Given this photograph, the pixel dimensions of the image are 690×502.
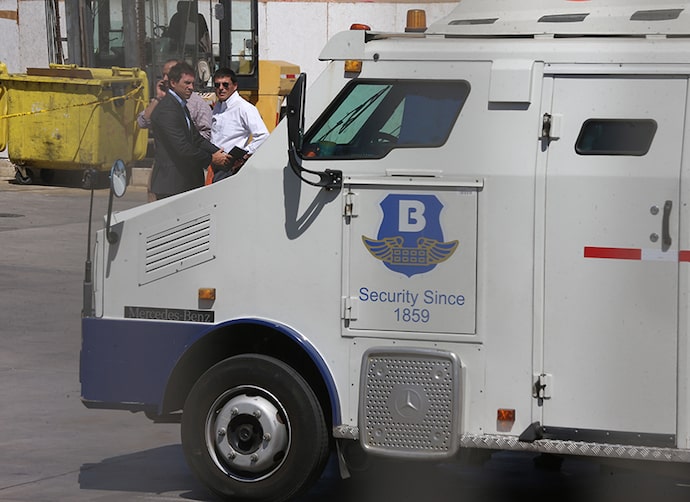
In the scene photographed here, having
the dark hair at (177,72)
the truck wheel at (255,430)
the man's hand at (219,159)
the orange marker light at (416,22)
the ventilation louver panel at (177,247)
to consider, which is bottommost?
the truck wheel at (255,430)

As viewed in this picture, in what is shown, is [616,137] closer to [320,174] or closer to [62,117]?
[320,174]

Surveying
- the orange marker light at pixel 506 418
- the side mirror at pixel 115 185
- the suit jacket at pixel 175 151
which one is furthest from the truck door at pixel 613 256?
the suit jacket at pixel 175 151

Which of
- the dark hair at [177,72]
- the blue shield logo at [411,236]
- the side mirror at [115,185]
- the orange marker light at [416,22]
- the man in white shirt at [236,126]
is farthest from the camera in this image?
the man in white shirt at [236,126]

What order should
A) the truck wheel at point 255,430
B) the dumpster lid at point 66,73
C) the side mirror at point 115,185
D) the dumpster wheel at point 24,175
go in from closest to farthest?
the truck wheel at point 255,430, the side mirror at point 115,185, the dumpster lid at point 66,73, the dumpster wheel at point 24,175

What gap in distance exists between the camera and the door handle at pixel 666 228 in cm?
639

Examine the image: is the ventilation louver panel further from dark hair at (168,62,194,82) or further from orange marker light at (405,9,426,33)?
dark hair at (168,62,194,82)

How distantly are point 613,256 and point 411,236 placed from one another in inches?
36.7

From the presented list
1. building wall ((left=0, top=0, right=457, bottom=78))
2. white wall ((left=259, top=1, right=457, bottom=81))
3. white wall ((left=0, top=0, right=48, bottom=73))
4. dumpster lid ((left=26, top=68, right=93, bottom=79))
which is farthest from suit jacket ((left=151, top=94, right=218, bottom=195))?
white wall ((left=259, top=1, right=457, bottom=81))

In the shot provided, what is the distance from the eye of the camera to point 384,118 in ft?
22.5

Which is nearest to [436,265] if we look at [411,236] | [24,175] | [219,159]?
[411,236]

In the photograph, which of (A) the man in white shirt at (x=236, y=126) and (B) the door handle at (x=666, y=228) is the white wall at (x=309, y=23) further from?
(B) the door handle at (x=666, y=228)

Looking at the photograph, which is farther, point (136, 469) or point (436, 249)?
point (136, 469)

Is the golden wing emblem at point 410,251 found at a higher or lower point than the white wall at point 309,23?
lower

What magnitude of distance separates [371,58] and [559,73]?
0.90m
